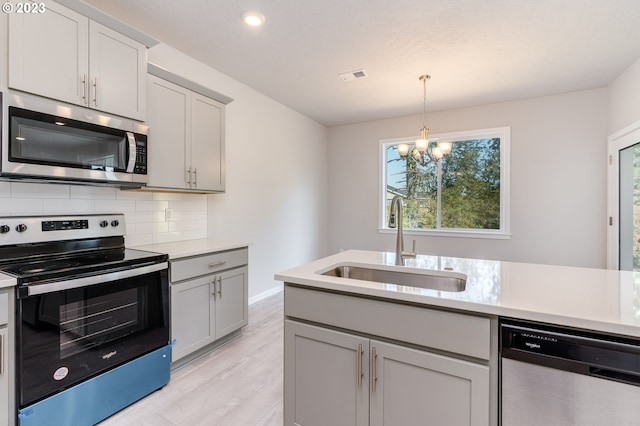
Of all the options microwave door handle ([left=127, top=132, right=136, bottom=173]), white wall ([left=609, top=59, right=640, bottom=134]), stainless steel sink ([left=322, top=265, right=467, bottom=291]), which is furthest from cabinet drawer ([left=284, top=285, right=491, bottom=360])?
white wall ([left=609, top=59, right=640, bottom=134])

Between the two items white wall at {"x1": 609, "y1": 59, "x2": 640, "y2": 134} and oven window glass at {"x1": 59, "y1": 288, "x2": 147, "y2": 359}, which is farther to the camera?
white wall at {"x1": 609, "y1": 59, "x2": 640, "y2": 134}

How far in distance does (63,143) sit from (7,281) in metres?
0.83

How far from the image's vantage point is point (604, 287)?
130 centimetres

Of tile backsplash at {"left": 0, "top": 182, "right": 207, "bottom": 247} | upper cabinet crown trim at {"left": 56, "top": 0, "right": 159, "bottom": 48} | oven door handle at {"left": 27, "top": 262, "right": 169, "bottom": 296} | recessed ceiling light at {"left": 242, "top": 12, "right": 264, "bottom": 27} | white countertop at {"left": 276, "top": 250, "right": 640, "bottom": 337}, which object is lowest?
oven door handle at {"left": 27, "top": 262, "right": 169, "bottom": 296}

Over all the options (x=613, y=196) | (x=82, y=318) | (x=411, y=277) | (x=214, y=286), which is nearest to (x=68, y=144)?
(x=82, y=318)

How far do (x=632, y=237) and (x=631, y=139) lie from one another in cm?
103

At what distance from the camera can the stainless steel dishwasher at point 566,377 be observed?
0.94 metres

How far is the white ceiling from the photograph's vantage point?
7.32ft

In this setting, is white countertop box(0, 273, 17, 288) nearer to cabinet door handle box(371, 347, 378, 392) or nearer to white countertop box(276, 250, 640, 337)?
white countertop box(276, 250, 640, 337)

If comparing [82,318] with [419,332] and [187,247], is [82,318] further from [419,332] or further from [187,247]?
A: [419,332]

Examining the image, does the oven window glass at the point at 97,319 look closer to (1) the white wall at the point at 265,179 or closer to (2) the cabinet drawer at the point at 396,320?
(2) the cabinet drawer at the point at 396,320

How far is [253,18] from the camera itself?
2.35m

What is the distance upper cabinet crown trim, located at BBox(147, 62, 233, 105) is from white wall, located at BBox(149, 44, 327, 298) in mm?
440

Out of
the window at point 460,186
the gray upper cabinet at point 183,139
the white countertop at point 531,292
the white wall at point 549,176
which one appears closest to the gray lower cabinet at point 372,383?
the white countertop at point 531,292
